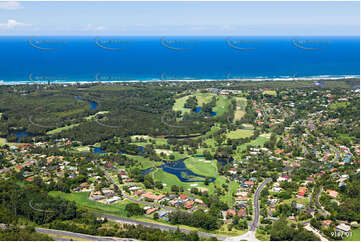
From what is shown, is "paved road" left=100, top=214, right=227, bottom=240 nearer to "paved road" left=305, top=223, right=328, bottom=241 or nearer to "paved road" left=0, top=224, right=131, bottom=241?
"paved road" left=0, top=224, right=131, bottom=241

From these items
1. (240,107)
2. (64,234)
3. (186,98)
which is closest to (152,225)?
(64,234)

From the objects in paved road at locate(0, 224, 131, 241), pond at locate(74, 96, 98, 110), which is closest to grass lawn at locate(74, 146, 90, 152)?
paved road at locate(0, 224, 131, 241)

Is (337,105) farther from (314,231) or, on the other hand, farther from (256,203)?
(314,231)

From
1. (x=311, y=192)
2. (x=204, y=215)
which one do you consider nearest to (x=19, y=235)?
(x=204, y=215)

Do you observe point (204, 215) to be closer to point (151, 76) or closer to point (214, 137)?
point (214, 137)

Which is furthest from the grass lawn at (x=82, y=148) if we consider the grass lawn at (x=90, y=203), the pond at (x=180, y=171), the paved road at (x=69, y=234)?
the paved road at (x=69, y=234)
